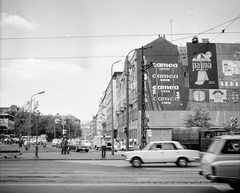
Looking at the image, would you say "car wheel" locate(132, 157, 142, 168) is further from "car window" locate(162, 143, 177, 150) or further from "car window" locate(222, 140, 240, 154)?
"car window" locate(222, 140, 240, 154)

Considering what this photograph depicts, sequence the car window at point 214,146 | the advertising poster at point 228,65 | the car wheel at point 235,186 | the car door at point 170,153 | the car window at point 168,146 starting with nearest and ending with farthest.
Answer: the car wheel at point 235,186, the car window at point 214,146, the car door at point 170,153, the car window at point 168,146, the advertising poster at point 228,65

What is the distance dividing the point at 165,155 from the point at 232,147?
751cm

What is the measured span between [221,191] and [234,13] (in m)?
16.0

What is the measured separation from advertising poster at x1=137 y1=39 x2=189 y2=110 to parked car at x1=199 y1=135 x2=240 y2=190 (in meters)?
39.4

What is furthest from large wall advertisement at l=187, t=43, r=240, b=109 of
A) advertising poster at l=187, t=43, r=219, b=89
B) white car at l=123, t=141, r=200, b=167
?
white car at l=123, t=141, r=200, b=167

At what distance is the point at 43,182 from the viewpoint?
963 centimetres

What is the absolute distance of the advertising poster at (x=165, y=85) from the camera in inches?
1897

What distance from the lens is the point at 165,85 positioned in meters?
48.5

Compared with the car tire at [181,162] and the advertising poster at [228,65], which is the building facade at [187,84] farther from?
the car tire at [181,162]

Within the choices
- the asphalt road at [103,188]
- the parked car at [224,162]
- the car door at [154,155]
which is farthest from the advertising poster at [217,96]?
the asphalt road at [103,188]

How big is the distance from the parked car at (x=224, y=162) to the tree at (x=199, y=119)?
36806mm

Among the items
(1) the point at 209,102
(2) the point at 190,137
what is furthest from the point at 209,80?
(2) the point at 190,137

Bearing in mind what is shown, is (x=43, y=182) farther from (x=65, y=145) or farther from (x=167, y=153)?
(x=65, y=145)

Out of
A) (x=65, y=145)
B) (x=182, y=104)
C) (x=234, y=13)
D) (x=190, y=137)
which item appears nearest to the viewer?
(x=234, y=13)
